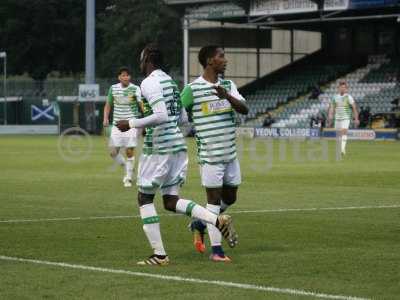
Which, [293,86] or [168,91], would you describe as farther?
[293,86]

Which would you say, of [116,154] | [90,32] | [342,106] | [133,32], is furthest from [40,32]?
[116,154]

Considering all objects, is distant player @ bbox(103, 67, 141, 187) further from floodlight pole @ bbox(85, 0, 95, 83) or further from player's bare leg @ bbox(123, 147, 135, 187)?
floodlight pole @ bbox(85, 0, 95, 83)

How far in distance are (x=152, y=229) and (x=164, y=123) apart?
1.06 m

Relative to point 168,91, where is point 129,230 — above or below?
below

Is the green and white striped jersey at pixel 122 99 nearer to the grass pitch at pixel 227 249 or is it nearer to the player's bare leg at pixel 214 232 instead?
the grass pitch at pixel 227 249

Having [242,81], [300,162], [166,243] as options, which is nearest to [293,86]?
[242,81]

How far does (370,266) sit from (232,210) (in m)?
6.46

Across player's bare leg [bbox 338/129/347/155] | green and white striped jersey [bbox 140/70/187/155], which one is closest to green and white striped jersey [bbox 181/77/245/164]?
green and white striped jersey [bbox 140/70/187/155]

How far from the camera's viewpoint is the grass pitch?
9.27 meters

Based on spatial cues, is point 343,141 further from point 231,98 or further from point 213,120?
point 231,98

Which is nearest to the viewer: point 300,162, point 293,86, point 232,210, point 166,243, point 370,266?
point 370,266

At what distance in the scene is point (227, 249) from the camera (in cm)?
1203

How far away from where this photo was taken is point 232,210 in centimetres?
1683

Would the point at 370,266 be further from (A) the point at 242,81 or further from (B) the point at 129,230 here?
(A) the point at 242,81
